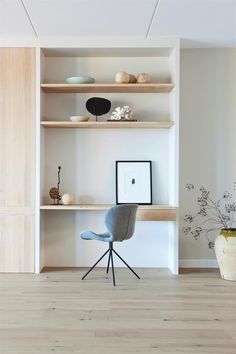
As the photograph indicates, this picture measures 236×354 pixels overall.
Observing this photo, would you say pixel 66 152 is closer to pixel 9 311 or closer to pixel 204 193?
pixel 204 193

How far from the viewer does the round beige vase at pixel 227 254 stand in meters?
4.03

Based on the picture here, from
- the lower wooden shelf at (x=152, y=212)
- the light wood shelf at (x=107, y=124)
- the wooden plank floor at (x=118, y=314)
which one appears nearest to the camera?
the wooden plank floor at (x=118, y=314)

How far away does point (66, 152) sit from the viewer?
464 cm

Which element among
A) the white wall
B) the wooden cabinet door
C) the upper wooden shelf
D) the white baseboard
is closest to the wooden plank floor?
the white baseboard

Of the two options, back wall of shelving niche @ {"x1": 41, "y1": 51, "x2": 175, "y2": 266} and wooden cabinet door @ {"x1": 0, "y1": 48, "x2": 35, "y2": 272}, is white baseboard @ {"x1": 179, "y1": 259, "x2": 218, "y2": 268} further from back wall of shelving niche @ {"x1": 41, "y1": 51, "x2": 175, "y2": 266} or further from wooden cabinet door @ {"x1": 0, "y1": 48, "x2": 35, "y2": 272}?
wooden cabinet door @ {"x1": 0, "y1": 48, "x2": 35, "y2": 272}

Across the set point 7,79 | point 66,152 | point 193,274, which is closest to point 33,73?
point 7,79

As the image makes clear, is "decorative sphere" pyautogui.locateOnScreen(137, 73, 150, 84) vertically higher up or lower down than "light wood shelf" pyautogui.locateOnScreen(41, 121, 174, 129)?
higher up

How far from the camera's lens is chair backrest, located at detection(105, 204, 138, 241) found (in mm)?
3845

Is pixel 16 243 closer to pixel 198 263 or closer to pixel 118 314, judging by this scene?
pixel 118 314

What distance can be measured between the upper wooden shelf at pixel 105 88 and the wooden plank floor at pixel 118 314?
2.14 m

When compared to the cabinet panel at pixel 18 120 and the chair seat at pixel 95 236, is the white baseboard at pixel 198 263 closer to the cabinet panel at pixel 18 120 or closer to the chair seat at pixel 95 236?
the chair seat at pixel 95 236

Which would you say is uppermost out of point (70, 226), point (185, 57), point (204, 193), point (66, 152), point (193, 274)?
point (185, 57)

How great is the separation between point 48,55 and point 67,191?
167 cm

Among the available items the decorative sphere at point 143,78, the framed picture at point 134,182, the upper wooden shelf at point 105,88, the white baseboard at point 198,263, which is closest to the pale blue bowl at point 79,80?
the upper wooden shelf at point 105,88
